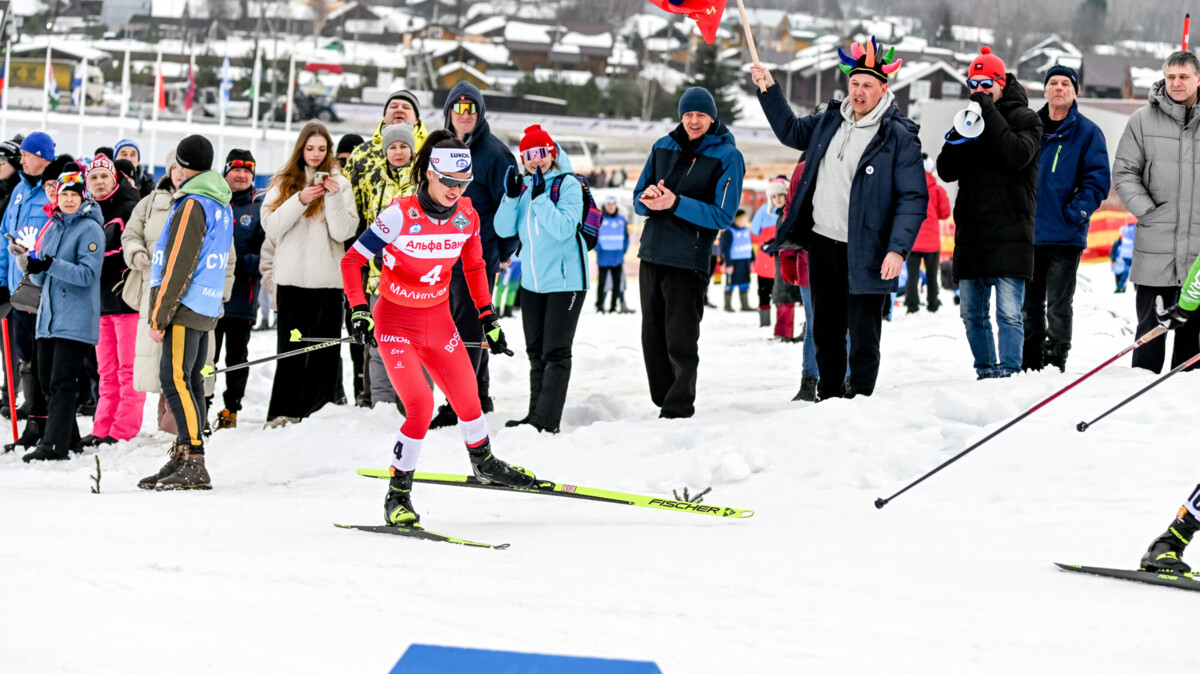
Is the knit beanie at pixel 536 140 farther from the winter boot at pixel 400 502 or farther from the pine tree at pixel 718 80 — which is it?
the pine tree at pixel 718 80

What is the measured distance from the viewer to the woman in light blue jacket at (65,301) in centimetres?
A: 799

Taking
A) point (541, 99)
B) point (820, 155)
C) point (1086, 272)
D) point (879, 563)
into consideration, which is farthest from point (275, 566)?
point (541, 99)

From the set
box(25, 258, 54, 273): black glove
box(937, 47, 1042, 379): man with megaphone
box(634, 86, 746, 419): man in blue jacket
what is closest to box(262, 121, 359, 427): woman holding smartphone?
box(25, 258, 54, 273): black glove

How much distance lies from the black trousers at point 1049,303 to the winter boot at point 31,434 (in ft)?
20.9

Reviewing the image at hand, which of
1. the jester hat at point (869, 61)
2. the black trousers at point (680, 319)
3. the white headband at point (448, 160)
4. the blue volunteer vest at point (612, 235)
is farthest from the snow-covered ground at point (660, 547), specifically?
the blue volunteer vest at point (612, 235)

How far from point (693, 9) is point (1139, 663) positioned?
17.1 ft

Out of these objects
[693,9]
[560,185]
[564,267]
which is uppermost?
[693,9]

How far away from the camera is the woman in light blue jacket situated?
7.99 metres

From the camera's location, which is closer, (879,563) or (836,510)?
(879,563)

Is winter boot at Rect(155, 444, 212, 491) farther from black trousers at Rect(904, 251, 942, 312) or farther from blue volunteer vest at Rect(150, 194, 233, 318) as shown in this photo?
black trousers at Rect(904, 251, 942, 312)

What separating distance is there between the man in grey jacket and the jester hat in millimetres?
1439

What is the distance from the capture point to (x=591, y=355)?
12.5m

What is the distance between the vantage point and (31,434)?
28.0 feet

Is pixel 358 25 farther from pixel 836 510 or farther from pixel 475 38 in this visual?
pixel 836 510
